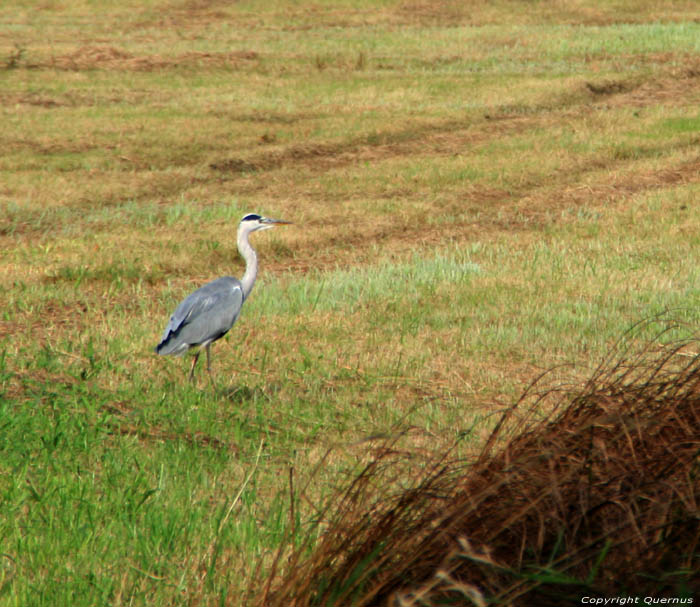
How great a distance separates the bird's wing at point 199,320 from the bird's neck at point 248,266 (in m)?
0.43

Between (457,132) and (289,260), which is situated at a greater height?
(457,132)

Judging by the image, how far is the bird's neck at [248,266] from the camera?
9102mm

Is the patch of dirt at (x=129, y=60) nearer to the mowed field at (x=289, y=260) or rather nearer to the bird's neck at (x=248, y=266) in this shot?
the mowed field at (x=289, y=260)

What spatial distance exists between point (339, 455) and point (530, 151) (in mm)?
15650

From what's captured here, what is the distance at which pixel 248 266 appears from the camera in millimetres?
9352

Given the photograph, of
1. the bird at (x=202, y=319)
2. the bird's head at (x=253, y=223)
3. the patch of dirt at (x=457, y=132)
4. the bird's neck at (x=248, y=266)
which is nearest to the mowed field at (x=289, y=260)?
the patch of dirt at (x=457, y=132)

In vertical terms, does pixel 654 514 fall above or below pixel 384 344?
above

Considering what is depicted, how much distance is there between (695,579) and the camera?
4074mm

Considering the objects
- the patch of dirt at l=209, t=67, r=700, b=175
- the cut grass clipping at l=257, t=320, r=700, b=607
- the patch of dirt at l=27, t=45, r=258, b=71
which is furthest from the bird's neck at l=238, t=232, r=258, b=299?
the patch of dirt at l=27, t=45, r=258, b=71

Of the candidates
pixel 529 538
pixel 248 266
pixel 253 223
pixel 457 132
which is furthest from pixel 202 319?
pixel 457 132

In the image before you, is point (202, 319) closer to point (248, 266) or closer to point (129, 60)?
point (248, 266)

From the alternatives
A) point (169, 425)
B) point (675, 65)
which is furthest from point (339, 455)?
point (675, 65)

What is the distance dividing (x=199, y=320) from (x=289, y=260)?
251 inches

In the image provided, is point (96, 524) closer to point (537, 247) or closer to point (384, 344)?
point (384, 344)
